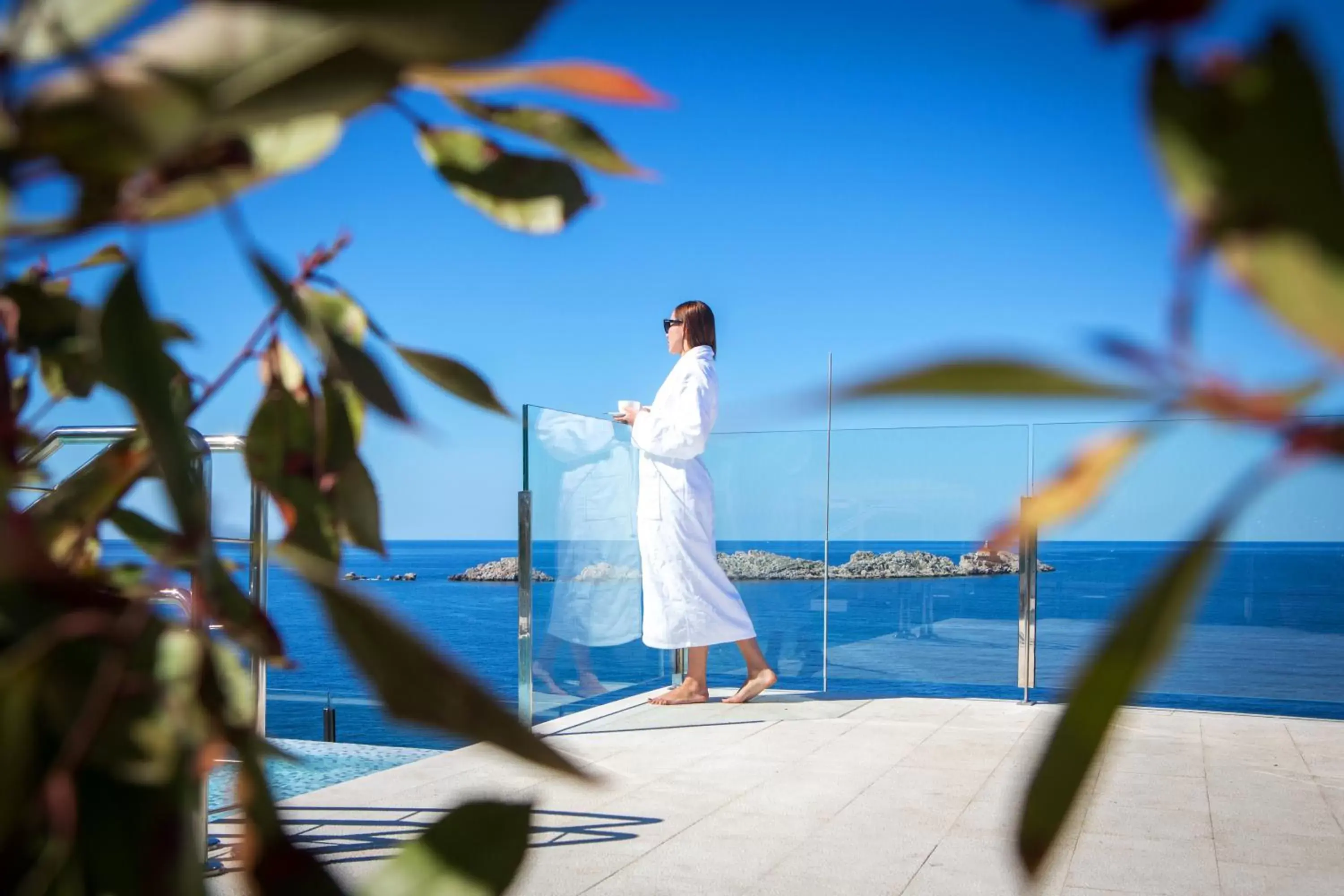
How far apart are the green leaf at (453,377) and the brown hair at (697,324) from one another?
12.9 ft

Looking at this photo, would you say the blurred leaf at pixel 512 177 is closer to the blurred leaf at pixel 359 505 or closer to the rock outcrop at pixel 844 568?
the blurred leaf at pixel 359 505

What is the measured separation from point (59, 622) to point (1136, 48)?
0.78 ft

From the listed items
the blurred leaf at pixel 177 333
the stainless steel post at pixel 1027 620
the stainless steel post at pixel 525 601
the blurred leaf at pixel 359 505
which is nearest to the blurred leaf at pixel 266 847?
the blurred leaf at pixel 359 505

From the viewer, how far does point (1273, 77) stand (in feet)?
0.48

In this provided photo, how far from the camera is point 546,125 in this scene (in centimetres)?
34

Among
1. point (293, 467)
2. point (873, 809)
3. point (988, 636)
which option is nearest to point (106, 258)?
point (293, 467)

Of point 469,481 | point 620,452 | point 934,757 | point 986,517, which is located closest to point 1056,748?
point 469,481

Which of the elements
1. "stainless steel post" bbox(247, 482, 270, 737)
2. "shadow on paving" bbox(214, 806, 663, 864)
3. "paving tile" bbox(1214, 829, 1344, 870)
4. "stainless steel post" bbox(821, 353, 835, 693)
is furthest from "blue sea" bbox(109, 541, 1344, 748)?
"stainless steel post" bbox(247, 482, 270, 737)

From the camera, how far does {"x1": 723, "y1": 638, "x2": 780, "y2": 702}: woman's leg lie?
449cm

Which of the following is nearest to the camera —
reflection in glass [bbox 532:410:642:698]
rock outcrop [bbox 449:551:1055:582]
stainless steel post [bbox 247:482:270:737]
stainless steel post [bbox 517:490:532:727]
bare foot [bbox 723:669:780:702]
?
stainless steel post [bbox 247:482:270:737]

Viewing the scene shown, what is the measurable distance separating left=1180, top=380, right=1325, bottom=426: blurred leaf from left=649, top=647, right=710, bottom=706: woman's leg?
4.37 metres

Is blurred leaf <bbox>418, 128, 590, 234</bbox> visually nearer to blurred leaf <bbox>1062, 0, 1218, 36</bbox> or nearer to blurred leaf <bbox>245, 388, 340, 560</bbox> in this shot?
blurred leaf <bbox>245, 388, 340, 560</bbox>

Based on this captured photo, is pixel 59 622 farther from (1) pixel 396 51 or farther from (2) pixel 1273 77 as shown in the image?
(2) pixel 1273 77

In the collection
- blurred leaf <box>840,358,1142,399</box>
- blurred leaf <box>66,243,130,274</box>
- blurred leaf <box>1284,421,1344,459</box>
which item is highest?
blurred leaf <box>66,243,130,274</box>
